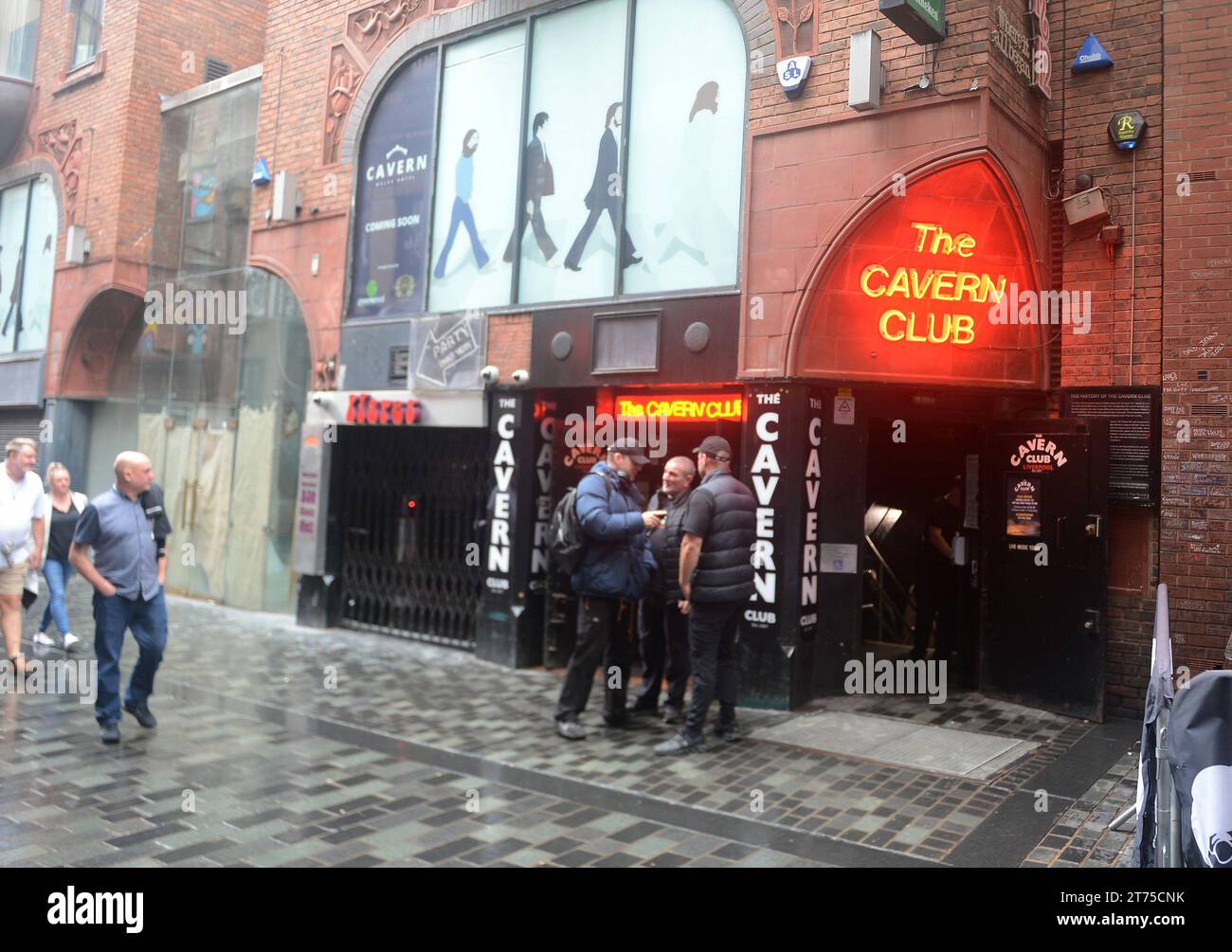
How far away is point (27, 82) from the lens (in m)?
17.6

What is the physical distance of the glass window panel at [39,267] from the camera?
1700cm

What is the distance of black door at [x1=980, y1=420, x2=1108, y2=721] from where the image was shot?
7277 millimetres

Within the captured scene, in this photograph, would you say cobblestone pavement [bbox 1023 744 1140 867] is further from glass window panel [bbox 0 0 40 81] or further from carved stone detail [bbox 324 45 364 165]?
glass window panel [bbox 0 0 40 81]

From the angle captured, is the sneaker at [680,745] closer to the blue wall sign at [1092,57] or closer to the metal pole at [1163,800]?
the metal pole at [1163,800]

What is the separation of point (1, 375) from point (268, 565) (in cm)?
965

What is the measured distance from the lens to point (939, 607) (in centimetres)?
865

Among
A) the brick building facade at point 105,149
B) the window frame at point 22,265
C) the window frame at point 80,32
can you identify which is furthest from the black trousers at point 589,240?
the window frame at point 22,265

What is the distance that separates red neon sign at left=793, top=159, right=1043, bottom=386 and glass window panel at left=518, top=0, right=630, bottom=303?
2.27 metres

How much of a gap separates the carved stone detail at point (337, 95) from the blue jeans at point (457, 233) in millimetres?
2182

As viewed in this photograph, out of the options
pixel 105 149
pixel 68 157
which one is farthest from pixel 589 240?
pixel 68 157

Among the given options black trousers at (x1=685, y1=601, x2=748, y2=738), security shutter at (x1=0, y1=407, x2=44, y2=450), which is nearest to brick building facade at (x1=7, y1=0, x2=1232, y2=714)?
black trousers at (x1=685, y1=601, x2=748, y2=738)

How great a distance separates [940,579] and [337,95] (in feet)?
29.6

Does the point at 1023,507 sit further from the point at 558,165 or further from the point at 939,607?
the point at 558,165
